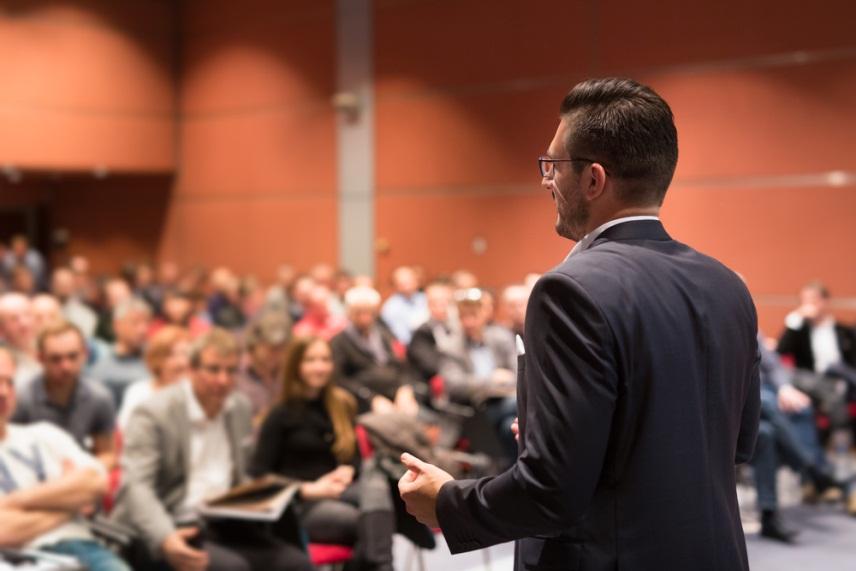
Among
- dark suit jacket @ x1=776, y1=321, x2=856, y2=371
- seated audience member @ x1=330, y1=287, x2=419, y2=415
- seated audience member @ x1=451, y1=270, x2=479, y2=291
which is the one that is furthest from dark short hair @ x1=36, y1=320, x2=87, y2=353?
dark suit jacket @ x1=776, y1=321, x2=856, y2=371

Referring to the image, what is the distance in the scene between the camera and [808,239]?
7.45 m

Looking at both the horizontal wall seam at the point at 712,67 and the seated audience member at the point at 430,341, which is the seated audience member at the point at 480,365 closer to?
the seated audience member at the point at 430,341

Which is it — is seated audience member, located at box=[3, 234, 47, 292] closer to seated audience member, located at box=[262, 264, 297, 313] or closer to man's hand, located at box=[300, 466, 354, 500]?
seated audience member, located at box=[262, 264, 297, 313]

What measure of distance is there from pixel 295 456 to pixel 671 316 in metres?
2.87

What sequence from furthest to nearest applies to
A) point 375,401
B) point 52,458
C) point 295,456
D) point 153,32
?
1. point 153,32
2. point 375,401
3. point 295,456
4. point 52,458

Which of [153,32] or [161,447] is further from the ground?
[153,32]

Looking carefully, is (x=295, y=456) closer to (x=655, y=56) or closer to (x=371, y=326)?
(x=371, y=326)

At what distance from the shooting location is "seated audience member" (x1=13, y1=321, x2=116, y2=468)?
14.2 feet

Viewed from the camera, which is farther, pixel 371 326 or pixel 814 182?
pixel 814 182

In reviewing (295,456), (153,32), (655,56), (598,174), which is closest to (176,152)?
(153,32)

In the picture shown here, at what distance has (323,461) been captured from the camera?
4.09 meters

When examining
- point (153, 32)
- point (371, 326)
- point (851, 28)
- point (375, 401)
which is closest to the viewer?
point (375, 401)

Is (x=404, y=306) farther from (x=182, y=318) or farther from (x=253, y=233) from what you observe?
(x=253, y=233)

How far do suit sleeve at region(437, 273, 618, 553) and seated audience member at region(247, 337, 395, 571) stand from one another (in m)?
2.47
